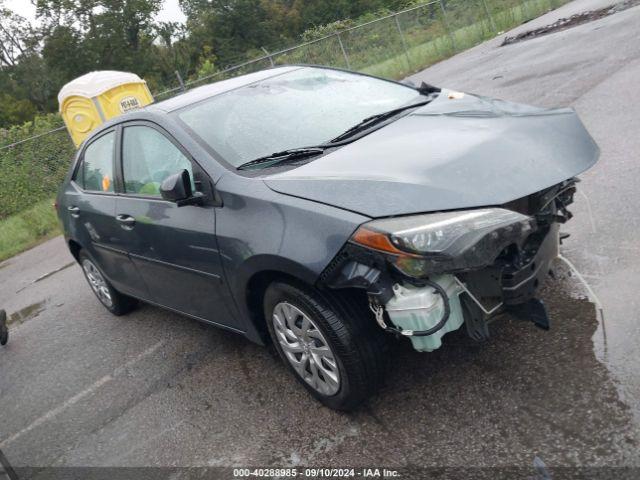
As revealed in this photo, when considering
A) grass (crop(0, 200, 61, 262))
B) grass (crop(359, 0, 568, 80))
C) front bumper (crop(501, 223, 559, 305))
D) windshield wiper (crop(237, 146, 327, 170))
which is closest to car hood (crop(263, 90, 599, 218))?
windshield wiper (crop(237, 146, 327, 170))

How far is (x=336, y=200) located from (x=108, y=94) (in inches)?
442

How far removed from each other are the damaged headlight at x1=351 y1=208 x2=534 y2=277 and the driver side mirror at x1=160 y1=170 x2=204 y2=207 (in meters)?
1.19

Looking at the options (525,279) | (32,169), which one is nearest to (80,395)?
(525,279)

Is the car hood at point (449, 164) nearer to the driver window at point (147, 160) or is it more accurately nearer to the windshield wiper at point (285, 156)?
the windshield wiper at point (285, 156)

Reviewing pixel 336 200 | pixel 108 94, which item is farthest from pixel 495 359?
pixel 108 94

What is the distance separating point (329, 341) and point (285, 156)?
1.10 m

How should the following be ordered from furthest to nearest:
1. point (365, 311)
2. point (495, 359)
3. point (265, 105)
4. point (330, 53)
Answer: point (330, 53)
point (265, 105)
point (495, 359)
point (365, 311)

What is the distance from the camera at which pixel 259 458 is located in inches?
121

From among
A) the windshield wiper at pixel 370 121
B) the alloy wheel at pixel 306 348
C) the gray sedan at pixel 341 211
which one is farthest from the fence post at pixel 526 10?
the alloy wheel at pixel 306 348

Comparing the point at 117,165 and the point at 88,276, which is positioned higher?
the point at 117,165

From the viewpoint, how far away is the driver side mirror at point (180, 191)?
3318 millimetres

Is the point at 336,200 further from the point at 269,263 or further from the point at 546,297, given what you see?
the point at 546,297

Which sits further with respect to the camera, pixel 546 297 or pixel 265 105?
pixel 265 105

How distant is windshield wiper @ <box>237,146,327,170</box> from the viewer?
339 centimetres
